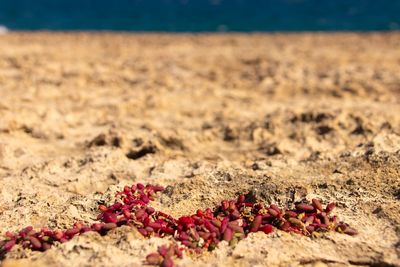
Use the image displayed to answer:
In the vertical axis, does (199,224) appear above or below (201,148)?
below

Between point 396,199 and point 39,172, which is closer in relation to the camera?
point 396,199

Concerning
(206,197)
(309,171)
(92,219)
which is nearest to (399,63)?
(309,171)

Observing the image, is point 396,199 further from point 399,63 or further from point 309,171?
point 399,63

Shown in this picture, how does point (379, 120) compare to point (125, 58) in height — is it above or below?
below
